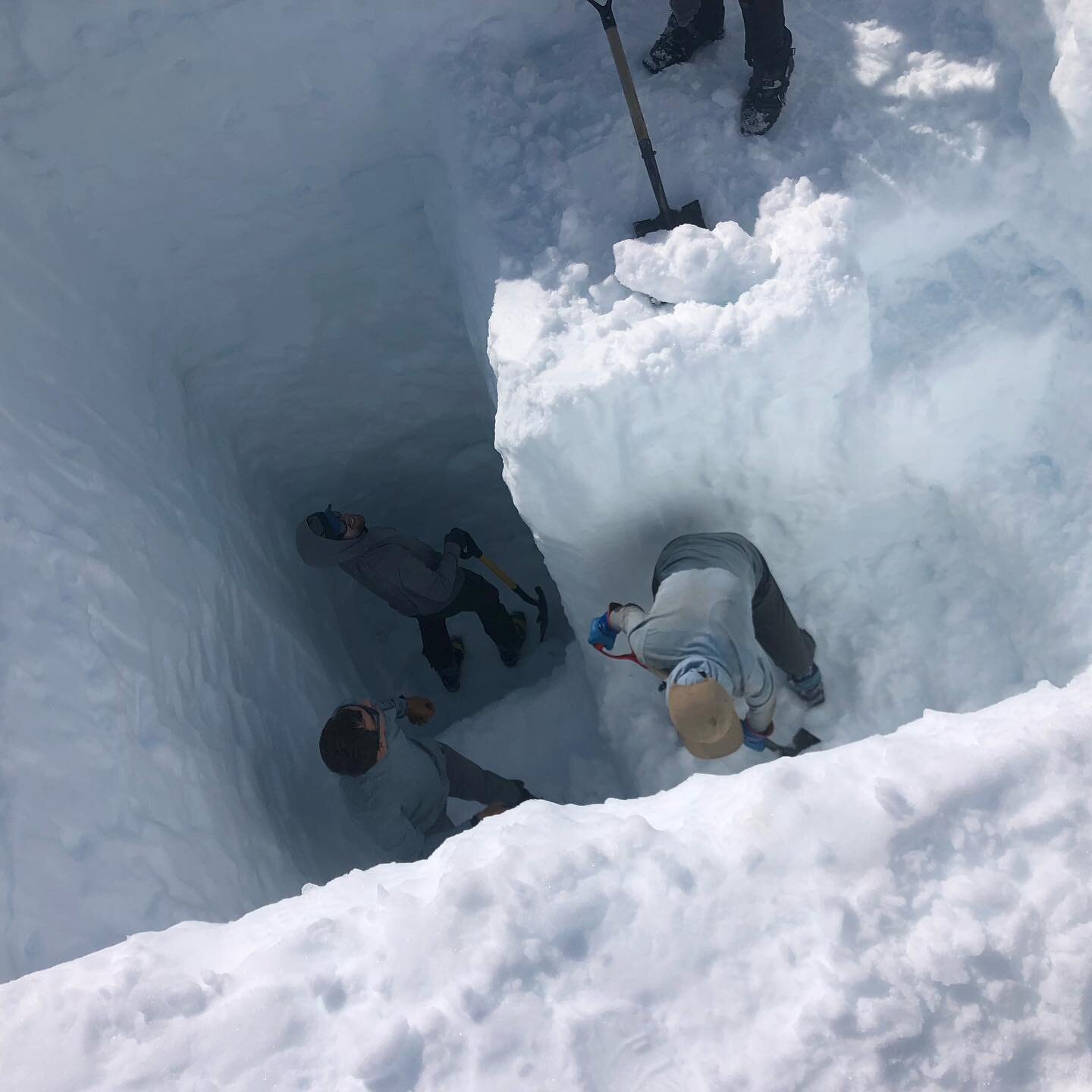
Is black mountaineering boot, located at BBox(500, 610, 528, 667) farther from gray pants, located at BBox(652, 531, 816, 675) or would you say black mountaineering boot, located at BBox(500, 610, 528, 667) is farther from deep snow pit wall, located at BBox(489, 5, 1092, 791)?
gray pants, located at BBox(652, 531, 816, 675)

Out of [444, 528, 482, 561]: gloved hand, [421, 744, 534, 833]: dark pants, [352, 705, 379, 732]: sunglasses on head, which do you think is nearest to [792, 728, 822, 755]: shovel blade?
[421, 744, 534, 833]: dark pants

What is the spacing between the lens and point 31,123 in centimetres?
374

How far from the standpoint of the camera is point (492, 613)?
209 inches

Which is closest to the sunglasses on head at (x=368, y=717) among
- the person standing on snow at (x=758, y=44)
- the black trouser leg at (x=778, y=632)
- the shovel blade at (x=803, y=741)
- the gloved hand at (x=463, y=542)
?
the black trouser leg at (x=778, y=632)

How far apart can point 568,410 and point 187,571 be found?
183cm

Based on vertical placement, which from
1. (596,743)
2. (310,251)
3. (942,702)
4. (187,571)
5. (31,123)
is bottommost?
(596,743)

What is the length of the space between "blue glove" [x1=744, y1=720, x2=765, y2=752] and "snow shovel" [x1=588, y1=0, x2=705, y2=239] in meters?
1.84

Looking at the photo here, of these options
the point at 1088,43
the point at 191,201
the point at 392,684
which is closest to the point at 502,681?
the point at 392,684

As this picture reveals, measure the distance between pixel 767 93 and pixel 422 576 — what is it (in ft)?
8.70

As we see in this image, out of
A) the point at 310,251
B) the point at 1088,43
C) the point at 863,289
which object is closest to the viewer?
the point at 1088,43

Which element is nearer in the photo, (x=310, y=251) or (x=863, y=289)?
(x=863, y=289)

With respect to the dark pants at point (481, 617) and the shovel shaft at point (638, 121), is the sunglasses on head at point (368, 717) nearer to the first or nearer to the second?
the dark pants at point (481, 617)

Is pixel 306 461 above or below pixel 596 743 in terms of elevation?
above

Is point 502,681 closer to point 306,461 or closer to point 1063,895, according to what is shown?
point 306,461
